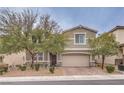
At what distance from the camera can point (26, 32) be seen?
21.1 metres

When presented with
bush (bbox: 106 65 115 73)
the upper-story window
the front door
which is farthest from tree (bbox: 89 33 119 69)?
the front door

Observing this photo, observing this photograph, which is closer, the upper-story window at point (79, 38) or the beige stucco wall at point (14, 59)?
the beige stucco wall at point (14, 59)

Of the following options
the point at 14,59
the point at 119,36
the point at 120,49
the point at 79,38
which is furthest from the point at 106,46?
the point at 14,59

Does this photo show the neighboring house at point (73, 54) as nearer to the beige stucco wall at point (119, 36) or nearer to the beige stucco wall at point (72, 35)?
the beige stucco wall at point (72, 35)

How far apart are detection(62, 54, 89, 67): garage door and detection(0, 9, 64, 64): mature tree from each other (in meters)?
2.34

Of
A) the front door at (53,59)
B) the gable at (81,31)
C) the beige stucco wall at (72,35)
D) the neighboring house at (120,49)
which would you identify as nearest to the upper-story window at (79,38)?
the beige stucco wall at (72,35)

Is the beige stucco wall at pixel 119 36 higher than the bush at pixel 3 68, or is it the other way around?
the beige stucco wall at pixel 119 36

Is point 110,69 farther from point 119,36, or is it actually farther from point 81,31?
point 81,31

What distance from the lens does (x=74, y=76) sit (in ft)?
63.1

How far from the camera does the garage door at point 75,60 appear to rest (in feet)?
75.8

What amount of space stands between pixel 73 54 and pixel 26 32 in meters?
4.92

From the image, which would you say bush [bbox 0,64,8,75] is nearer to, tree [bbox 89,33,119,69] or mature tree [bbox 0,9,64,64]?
mature tree [bbox 0,9,64,64]

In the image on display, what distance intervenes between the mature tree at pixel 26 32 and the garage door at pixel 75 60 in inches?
92.1
